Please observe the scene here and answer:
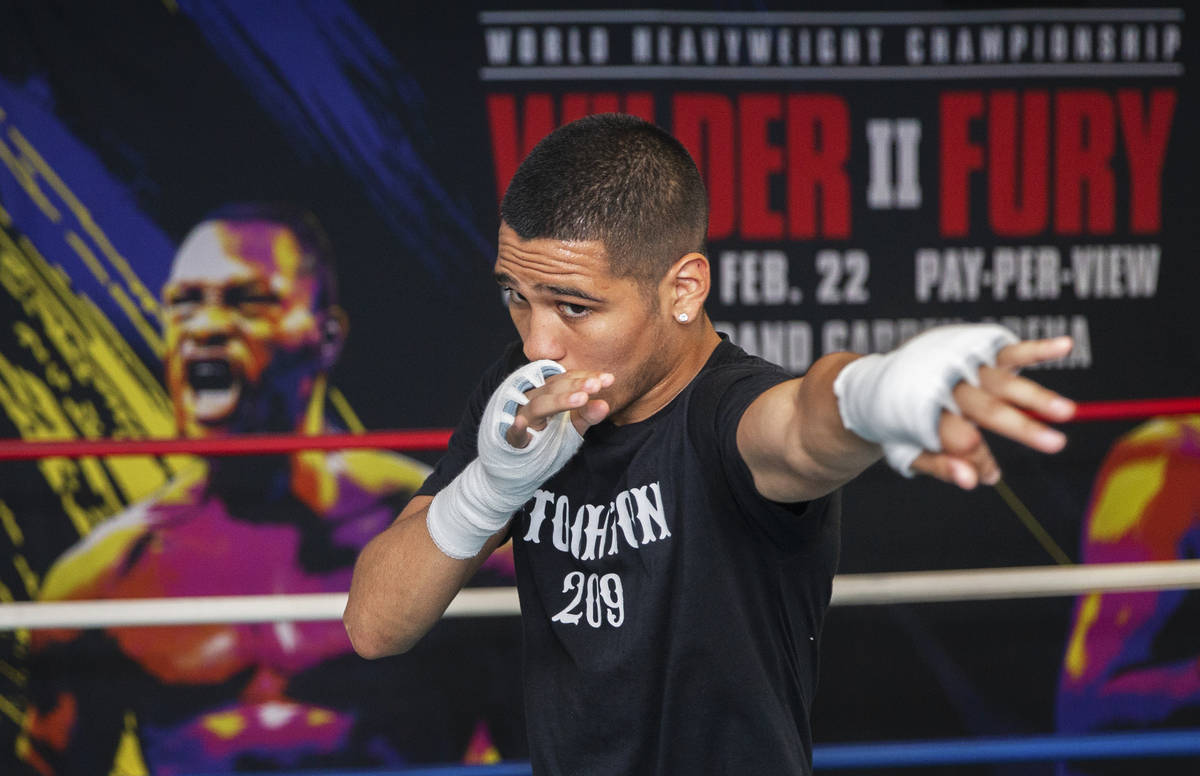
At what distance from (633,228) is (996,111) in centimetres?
183

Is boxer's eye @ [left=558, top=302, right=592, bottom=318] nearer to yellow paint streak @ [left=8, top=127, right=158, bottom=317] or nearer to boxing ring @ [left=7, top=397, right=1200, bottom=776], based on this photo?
boxing ring @ [left=7, top=397, right=1200, bottom=776]

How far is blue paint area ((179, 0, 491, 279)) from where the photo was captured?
101 inches

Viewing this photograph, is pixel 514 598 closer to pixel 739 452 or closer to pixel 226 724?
pixel 739 452

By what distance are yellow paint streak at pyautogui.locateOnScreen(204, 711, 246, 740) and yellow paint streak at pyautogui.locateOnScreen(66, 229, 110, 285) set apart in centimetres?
104

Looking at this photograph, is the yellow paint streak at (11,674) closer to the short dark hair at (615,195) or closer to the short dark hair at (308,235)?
the short dark hair at (308,235)

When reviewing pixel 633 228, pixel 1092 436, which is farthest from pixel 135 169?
pixel 1092 436

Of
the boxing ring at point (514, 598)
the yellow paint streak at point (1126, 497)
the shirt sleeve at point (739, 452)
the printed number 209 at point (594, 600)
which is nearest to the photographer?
the shirt sleeve at point (739, 452)

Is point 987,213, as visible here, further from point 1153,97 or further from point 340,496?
point 340,496

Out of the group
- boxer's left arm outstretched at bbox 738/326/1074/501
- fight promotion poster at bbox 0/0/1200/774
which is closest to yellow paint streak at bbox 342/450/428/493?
fight promotion poster at bbox 0/0/1200/774

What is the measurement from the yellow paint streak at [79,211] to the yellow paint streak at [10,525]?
59 centimetres

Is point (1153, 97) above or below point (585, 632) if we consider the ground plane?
above

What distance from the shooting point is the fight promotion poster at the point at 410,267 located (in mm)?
2549

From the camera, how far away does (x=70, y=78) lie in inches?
99.2

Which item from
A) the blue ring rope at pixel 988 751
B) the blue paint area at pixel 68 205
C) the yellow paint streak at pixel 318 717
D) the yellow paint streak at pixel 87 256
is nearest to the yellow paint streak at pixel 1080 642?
the blue ring rope at pixel 988 751
